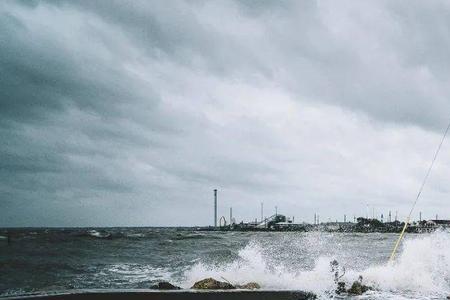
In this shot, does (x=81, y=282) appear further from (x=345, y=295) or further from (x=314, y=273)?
(x=345, y=295)

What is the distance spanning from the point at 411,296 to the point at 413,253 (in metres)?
6.64

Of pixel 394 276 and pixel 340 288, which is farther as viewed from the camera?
pixel 394 276

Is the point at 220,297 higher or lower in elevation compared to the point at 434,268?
higher

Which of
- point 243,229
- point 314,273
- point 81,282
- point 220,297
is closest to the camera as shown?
point 220,297

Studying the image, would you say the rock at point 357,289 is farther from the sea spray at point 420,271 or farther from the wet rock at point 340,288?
the sea spray at point 420,271

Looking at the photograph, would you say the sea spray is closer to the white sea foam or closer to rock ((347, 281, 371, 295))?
the white sea foam

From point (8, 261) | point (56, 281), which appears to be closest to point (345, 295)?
point (56, 281)

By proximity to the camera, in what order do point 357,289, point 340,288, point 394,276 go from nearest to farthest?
1. point 357,289
2. point 340,288
3. point 394,276

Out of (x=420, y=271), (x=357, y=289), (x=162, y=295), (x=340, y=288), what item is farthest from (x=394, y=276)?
(x=162, y=295)

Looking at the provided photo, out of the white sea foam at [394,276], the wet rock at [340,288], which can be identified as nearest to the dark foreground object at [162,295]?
the white sea foam at [394,276]

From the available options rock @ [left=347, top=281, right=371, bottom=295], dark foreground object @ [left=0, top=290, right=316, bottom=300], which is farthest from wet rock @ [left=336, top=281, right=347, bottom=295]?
dark foreground object @ [left=0, top=290, right=316, bottom=300]

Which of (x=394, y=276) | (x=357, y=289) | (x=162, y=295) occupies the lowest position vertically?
(x=394, y=276)

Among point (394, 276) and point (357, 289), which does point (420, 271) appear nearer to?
point (394, 276)

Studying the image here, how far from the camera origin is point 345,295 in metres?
12.7
